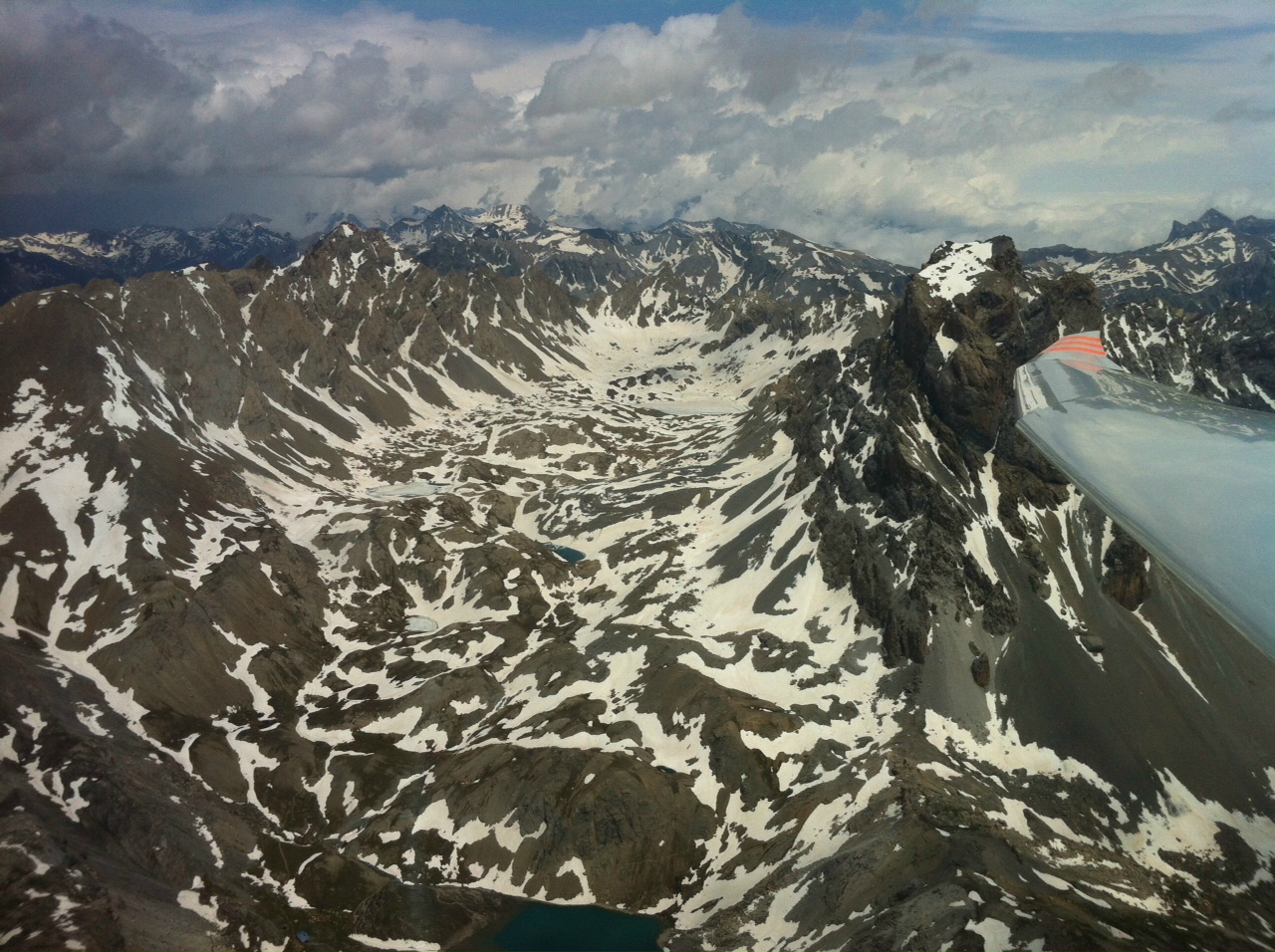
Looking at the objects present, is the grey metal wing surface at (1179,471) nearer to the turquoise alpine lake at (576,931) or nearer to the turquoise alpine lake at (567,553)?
the turquoise alpine lake at (576,931)

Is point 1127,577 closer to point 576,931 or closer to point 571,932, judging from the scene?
point 576,931

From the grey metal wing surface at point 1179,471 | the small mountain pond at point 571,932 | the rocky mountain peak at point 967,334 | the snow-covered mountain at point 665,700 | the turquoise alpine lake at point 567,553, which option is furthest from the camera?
the turquoise alpine lake at point 567,553

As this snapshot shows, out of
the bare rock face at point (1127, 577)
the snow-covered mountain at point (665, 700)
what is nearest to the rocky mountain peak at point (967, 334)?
the snow-covered mountain at point (665, 700)

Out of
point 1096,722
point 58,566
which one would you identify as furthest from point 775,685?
point 58,566

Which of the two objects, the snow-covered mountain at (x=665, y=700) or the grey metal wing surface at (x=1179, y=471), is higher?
the grey metal wing surface at (x=1179, y=471)

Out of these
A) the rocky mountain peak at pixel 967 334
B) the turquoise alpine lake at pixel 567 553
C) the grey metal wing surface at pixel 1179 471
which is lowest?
the turquoise alpine lake at pixel 567 553

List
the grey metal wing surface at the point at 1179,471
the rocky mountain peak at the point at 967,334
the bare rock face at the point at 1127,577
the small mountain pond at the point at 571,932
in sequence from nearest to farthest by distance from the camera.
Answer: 1. the grey metal wing surface at the point at 1179,471
2. the small mountain pond at the point at 571,932
3. the bare rock face at the point at 1127,577
4. the rocky mountain peak at the point at 967,334

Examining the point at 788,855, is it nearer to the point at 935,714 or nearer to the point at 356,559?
the point at 935,714
